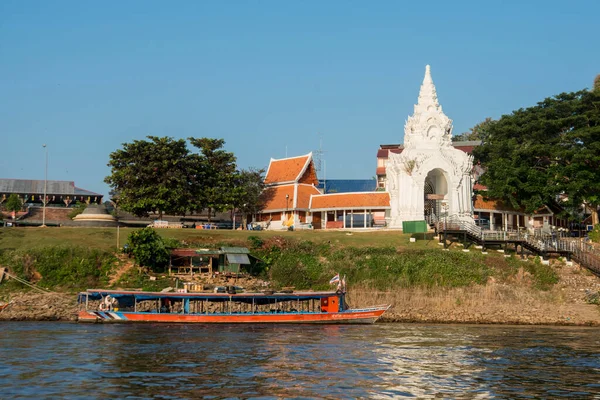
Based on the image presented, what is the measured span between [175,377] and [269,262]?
93.5ft

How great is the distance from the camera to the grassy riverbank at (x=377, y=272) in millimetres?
46062

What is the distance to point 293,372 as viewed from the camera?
26.7 m

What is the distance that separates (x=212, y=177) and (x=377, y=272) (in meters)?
23.4

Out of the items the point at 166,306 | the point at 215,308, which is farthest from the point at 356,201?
the point at 166,306

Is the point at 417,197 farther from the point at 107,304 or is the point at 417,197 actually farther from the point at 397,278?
the point at 107,304

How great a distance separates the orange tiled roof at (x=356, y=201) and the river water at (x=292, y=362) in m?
28.2

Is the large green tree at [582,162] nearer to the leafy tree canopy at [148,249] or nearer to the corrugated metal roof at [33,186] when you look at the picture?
the leafy tree canopy at [148,249]

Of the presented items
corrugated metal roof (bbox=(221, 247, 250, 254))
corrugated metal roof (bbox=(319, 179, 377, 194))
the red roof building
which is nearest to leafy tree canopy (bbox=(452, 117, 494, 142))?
corrugated metal roof (bbox=(319, 179, 377, 194))

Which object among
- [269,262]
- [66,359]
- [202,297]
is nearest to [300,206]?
[269,262]

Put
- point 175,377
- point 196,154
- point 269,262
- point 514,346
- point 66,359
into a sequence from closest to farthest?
1. point 175,377
2. point 66,359
3. point 514,346
4. point 269,262
5. point 196,154

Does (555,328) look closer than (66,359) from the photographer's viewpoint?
No

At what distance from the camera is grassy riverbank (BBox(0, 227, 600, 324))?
4606 centimetres

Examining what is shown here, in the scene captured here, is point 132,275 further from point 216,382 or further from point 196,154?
point 216,382

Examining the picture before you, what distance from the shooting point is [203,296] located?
42.2 metres
